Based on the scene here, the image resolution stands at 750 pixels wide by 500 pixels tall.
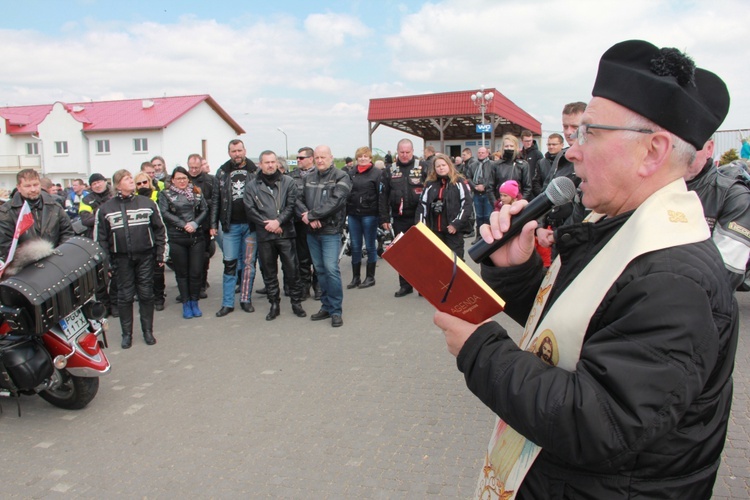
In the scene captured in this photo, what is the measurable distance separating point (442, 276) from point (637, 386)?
1.78ft

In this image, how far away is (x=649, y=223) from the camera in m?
1.19

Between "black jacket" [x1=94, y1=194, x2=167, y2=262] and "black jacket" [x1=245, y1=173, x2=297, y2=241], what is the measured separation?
4.11 ft

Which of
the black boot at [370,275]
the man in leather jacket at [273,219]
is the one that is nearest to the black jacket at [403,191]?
the black boot at [370,275]

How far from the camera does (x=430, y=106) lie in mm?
29547

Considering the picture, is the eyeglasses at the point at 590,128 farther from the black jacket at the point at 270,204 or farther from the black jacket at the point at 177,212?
the black jacket at the point at 177,212

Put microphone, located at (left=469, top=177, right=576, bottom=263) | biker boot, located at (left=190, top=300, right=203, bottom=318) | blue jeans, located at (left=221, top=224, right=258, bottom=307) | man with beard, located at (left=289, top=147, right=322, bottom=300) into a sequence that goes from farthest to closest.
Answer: man with beard, located at (left=289, top=147, right=322, bottom=300)
blue jeans, located at (left=221, top=224, right=258, bottom=307)
biker boot, located at (left=190, top=300, right=203, bottom=318)
microphone, located at (left=469, top=177, right=576, bottom=263)

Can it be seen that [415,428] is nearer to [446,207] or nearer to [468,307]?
[468,307]

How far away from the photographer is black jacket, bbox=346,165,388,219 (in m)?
8.27

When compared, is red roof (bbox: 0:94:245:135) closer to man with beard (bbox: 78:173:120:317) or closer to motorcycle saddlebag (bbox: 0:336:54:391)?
man with beard (bbox: 78:173:120:317)

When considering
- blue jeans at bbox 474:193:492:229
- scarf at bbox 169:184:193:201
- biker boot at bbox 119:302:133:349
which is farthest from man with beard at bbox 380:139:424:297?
biker boot at bbox 119:302:133:349

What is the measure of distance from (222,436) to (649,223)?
11.4ft

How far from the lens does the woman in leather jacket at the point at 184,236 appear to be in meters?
7.00

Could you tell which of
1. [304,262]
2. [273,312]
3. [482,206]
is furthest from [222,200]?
[482,206]

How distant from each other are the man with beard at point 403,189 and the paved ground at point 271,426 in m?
2.76
